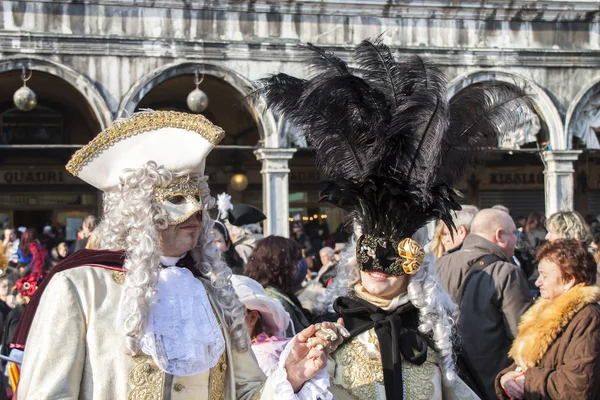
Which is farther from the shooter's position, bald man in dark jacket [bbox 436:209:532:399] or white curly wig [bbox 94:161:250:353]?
bald man in dark jacket [bbox 436:209:532:399]

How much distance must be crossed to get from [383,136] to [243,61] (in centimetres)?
1109

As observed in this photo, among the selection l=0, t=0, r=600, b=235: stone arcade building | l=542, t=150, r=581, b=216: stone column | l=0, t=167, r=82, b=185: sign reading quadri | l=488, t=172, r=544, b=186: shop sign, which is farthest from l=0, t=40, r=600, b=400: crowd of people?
l=488, t=172, r=544, b=186: shop sign

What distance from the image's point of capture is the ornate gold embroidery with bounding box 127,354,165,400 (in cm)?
308

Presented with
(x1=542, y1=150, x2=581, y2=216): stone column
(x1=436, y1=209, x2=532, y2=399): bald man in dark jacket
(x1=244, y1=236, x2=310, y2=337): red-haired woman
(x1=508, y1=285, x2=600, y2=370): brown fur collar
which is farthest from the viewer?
(x1=542, y1=150, x2=581, y2=216): stone column

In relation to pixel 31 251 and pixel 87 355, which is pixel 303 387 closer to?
pixel 87 355

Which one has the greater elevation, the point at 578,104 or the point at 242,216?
the point at 578,104

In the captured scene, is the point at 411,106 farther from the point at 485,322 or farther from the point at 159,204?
the point at 485,322

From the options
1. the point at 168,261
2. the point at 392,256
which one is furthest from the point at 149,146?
the point at 392,256

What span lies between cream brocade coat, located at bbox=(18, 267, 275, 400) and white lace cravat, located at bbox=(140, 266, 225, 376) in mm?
50

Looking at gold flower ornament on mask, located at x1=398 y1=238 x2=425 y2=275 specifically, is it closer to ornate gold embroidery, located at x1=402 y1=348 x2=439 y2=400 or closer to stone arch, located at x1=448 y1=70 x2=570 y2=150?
ornate gold embroidery, located at x1=402 y1=348 x2=439 y2=400

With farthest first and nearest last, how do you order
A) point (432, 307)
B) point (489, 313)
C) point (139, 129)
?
point (489, 313), point (432, 307), point (139, 129)

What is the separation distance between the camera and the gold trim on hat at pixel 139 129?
3201 millimetres

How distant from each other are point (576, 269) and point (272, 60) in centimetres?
1042

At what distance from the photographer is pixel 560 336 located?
460cm
